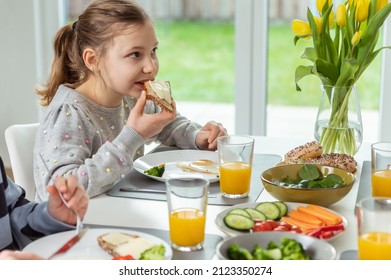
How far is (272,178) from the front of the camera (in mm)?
1560

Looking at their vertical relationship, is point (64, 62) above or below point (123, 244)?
above

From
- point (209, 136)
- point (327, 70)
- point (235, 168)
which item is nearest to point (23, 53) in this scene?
point (209, 136)

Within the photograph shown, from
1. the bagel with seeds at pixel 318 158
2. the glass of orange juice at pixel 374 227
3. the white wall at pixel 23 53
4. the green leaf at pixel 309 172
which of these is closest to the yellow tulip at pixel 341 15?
the bagel with seeds at pixel 318 158

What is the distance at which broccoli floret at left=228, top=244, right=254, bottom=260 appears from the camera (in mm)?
1100

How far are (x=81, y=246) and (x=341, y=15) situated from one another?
2.98 feet

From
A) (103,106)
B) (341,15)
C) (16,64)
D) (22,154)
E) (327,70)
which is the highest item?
(341,15)

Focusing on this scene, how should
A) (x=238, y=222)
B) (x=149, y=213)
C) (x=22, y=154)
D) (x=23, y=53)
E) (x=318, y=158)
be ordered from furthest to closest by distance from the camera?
1. (x=23, y=53)
2. (x=22, y=154)
3. (x=318, y=158)
4. (x=149, y=213)
5. (x=238, y=222)

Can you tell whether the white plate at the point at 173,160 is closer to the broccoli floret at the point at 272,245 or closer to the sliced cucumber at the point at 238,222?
the sliced cucumber at the point at 238,222

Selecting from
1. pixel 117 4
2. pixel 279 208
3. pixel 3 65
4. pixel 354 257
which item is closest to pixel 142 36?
pixel 117 4

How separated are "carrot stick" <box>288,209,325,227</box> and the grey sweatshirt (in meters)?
0.47

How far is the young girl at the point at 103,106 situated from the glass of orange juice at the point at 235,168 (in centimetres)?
26

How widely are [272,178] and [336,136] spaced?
12.8 inches

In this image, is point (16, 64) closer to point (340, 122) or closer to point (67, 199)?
point (340, 122)

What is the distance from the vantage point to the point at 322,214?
1.33m
